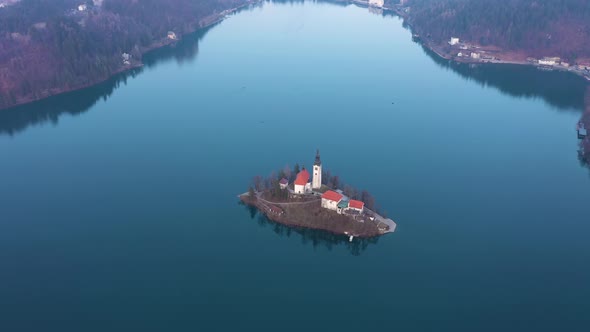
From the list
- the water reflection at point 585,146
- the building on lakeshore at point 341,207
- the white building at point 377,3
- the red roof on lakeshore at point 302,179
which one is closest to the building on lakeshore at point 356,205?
the building on lakeshore at point 341,207

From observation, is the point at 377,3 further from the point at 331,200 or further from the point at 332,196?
the point at 331,200

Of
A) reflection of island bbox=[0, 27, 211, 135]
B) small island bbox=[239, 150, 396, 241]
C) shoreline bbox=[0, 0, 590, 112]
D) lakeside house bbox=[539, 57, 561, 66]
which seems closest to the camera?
small island bbox=[239, 150, 396, 241]

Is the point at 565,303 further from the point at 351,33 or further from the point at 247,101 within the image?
the point at 351,33

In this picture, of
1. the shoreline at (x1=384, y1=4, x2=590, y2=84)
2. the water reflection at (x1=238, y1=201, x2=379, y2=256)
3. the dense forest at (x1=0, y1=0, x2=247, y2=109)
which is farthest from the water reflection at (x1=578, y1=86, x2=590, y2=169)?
the dense forest at (x1=0, y1=0, x2=247, y2=109)

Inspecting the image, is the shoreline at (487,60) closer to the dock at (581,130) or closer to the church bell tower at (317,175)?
the dock at (581,130)

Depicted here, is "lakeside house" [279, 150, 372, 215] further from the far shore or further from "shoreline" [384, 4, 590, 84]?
the far shore
